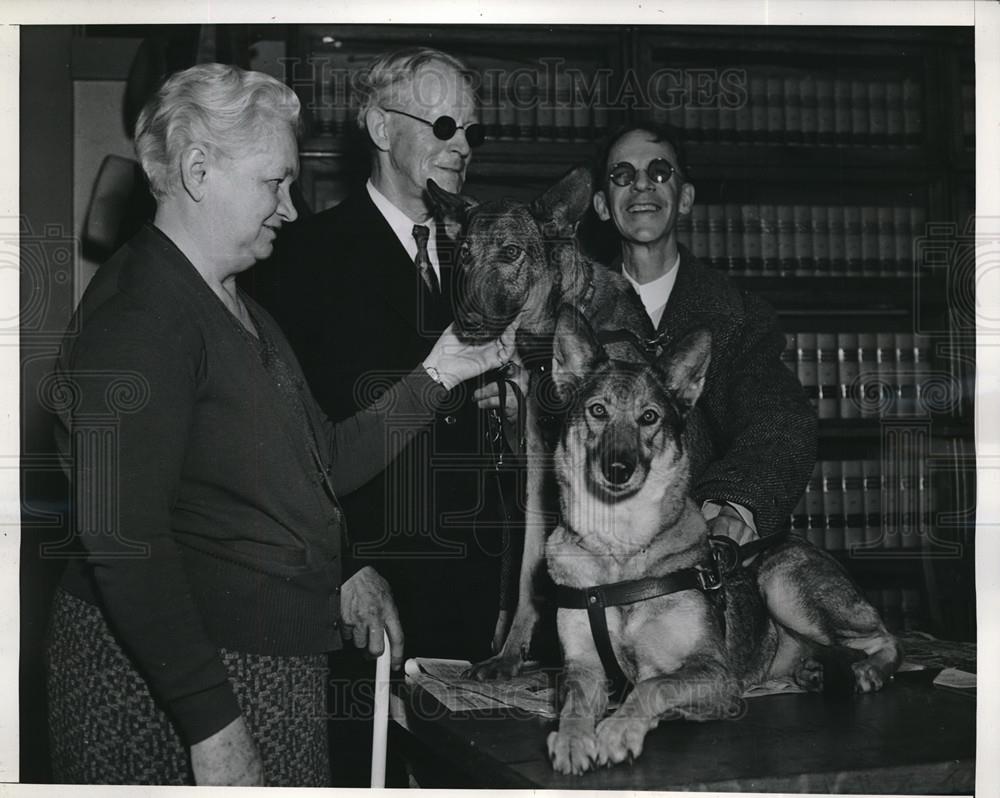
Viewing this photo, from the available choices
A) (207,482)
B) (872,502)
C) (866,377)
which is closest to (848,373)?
(866,377)

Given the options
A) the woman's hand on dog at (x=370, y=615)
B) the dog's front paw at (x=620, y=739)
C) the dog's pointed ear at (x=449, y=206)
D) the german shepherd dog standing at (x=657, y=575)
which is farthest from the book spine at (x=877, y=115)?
the woman's hand on dog at (x=370, y=615)

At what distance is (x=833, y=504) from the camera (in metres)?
2.21

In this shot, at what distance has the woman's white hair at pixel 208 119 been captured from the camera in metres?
1.91

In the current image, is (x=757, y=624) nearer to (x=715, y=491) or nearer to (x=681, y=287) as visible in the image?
(x=715, y=491)

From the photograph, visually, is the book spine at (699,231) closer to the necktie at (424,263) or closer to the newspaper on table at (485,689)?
the necktie at (424,263)

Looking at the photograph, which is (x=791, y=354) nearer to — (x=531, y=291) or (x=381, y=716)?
(x=531, y=291)

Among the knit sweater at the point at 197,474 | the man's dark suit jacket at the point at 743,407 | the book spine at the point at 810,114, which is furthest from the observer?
the book spine at the point at 810,114

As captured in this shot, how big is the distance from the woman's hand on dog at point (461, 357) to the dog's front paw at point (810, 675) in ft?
3.09

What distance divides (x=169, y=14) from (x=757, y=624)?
6.64ft

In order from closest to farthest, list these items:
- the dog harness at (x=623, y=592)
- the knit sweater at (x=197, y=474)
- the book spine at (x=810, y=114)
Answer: the knit sweater at (x=197, y=474) → the dog harness at (x=623, y=592) → the book spine at (x=810, y=114)

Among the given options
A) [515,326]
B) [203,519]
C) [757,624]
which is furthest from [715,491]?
[203,519]

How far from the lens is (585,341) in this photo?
2.07 meters

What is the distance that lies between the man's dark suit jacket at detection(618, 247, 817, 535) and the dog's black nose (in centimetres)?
15

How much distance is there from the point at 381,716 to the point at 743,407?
1103 mm
